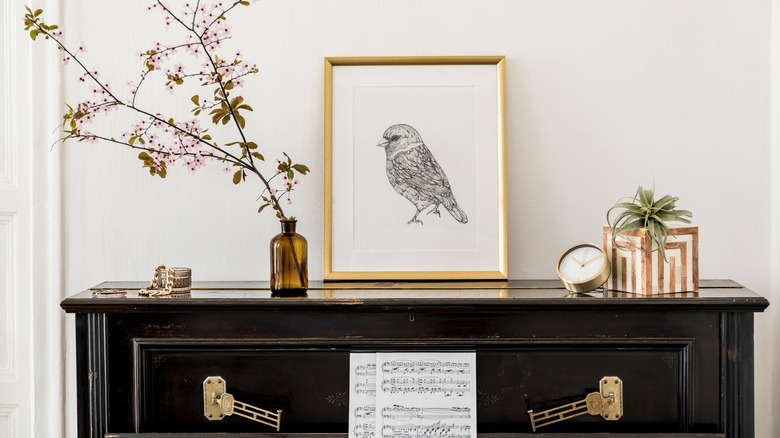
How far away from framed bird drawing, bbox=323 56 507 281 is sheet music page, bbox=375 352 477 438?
0.37m

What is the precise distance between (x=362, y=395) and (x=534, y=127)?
3.13 feet

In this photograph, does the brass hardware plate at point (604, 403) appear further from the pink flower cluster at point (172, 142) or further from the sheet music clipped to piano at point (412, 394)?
the pink flower cluster at point (172, 142)

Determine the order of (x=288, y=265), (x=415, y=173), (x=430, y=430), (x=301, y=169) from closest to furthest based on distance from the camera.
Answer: (x=430, y=430)
(x=288, y=265)
(x=301, y=169)
(x=415, y=173)

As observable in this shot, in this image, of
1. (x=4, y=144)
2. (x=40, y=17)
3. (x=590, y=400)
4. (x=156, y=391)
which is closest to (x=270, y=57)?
(x=40, y=17)

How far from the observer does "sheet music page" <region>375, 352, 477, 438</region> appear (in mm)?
1393

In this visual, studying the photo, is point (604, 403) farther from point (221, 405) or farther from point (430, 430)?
point (221, 405)

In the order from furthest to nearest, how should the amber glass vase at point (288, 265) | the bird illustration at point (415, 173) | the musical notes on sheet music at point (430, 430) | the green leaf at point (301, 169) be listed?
the bird illustration at point (415, 173) < the green leaf at point (301, 169) < the amber glass vase at point (288, 265) < the musical notes on sheet music at point (430, 430)

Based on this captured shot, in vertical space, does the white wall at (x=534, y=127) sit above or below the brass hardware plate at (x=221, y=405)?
above

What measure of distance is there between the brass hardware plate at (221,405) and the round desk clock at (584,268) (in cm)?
81

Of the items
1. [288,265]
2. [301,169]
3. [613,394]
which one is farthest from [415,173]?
[613,394]

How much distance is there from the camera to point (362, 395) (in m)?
1.41

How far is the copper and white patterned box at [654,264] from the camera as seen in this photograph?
143 centimetres

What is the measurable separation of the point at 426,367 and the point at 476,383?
13cm

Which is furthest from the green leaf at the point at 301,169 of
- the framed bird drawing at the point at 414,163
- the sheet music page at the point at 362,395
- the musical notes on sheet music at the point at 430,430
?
the musical notes on sheet music at the point at 430,430
